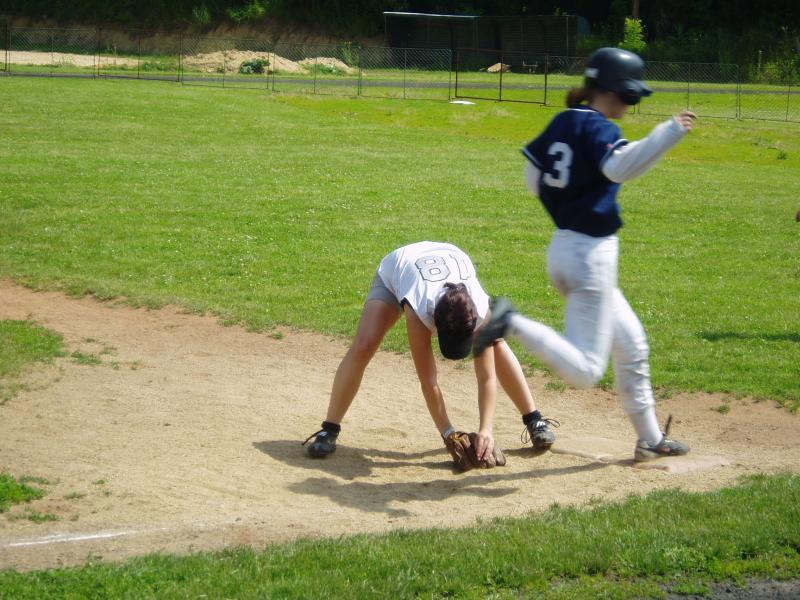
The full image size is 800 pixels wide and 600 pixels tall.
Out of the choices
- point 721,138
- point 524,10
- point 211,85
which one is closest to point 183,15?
point 524,10

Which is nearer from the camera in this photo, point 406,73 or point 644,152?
point 644,152

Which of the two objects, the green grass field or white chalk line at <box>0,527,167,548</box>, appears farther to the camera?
white chalk line at <box>0,527,167,548</box>

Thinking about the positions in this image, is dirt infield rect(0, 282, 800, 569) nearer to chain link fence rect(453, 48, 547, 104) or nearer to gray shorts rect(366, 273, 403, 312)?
gray shorts rect(366, 273, 403, 312)

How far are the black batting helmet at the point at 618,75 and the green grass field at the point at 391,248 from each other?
7.24 ft

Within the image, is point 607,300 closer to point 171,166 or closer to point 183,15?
point 171,166

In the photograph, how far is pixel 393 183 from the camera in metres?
18.8

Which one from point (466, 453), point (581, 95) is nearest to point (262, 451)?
point (466, 453)

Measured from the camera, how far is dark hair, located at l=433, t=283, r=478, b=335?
5.41 m

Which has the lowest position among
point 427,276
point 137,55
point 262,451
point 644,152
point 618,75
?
point 262,451

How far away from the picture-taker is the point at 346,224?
1475cm

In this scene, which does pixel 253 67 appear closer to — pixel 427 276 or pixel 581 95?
pixel 427 276

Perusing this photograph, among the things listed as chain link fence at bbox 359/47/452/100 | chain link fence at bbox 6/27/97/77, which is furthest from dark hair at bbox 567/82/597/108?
chain link fence at bbox 6/27/97/77

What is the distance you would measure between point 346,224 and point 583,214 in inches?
376

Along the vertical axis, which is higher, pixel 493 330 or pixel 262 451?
pixel 493 330
